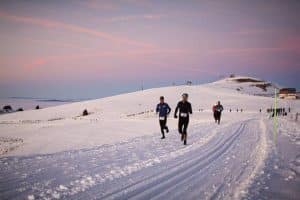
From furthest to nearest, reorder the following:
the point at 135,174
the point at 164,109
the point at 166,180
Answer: the point at 164,109, the point at 135,174, the point at 166,180

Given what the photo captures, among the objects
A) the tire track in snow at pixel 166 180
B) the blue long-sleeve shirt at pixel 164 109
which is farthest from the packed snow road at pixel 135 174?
the blue long-sleeve shirt at pixel 164 109

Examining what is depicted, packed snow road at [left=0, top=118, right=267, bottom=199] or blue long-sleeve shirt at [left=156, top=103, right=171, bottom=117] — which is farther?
blue long-sleeve shirt at [left=156, top=103, right=171, bottom=117]

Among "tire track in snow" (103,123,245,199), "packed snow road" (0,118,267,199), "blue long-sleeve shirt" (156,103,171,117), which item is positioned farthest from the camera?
"blue long-sleeve shirt" (156,103,171,117)

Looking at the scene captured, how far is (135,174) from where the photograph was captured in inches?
286

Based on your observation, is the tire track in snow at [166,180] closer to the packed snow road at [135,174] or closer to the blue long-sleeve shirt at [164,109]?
the packed snow road at [135,174]

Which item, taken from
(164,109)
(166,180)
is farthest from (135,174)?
(164,109)

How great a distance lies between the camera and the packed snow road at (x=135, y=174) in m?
5.88

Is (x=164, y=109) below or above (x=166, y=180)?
above

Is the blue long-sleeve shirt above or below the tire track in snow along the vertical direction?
above

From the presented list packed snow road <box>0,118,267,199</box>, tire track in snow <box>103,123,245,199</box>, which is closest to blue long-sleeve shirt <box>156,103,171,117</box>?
packed snow road <box>0,118,267,199</box>

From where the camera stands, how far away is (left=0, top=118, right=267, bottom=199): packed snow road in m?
5.88

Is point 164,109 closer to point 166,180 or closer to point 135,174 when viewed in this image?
point 135,174

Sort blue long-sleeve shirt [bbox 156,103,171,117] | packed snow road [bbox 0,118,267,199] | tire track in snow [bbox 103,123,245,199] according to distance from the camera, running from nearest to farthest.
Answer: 1. tire track in snow [bbox 103,123,245,199]
2. packed snow road [bbox 0,118,267,199]
3. blue long-sleeve shirt [bbox 156,103,171,117]

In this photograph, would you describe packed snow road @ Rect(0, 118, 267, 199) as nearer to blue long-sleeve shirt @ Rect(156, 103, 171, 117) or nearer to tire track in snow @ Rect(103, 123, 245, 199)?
tire track in snow @ Rect(103, 123, 245, 199)
